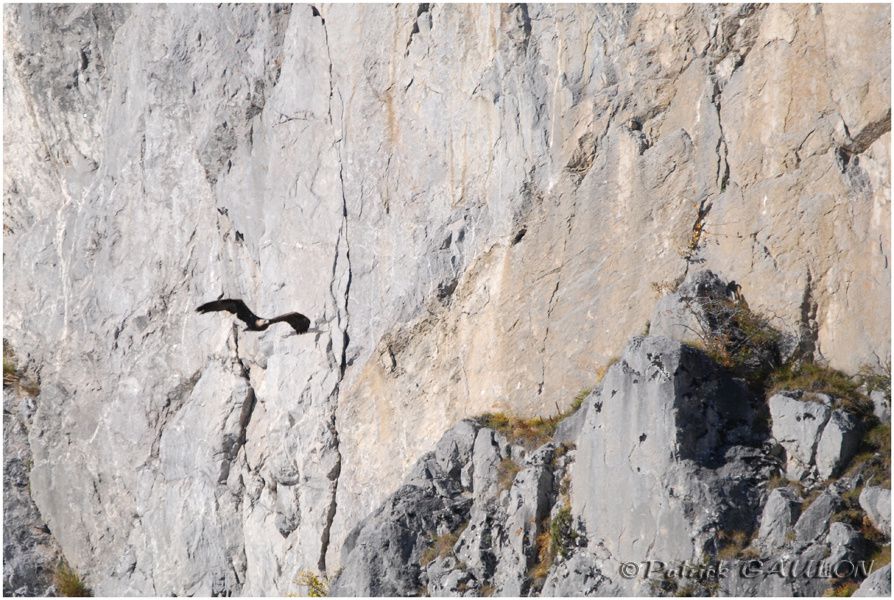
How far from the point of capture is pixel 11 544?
20.5 metres

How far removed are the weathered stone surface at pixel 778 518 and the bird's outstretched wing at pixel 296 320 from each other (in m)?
5.50

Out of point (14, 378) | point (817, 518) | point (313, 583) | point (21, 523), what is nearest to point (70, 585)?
point (21, 523)

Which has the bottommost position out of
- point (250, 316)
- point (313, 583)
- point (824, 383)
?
point (313, 583)

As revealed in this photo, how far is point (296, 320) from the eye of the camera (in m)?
14.7

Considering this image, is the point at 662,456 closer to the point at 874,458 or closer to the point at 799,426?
the point at 799,426

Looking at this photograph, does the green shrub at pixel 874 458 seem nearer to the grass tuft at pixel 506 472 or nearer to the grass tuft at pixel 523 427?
the grass tuft at pixel 523 427

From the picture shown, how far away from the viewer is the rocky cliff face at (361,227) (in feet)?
41.3

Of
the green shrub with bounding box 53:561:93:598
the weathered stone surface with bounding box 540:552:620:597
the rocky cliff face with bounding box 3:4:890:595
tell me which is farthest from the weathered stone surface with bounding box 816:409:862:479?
the green shrub with bounding box 53:561:93:598

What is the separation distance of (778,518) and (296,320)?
596cm

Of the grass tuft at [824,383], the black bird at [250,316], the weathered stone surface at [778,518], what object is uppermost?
the black bird at [250,316]

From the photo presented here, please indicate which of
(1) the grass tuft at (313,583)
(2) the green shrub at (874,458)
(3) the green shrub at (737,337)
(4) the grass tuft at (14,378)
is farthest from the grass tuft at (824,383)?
(4) the grass tuft at (14,378)

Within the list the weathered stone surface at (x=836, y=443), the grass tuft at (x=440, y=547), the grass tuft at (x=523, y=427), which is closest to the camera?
the weathered stone surface at (x=836, y=443)

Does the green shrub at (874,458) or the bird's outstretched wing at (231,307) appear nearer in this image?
the green shrub at (874,458)

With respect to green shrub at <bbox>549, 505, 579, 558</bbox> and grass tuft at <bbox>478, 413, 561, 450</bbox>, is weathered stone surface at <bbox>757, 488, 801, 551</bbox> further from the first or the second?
grass tuft at <bbox>478, 413, 561, 450</bbox>
